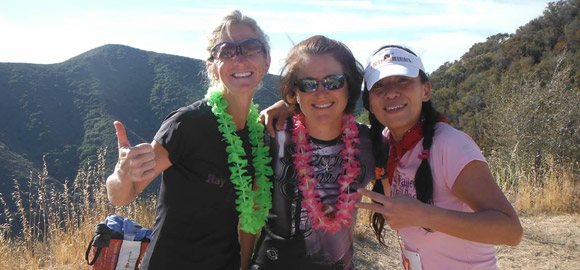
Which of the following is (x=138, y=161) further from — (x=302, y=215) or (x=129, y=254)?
(x=129, y=254)

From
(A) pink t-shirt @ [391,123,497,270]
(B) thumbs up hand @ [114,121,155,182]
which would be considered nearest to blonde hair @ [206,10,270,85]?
(B) thumbs up hand @ [114,121,155,182]

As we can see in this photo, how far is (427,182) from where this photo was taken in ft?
5.82

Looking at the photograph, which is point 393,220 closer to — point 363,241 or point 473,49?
point 363,241

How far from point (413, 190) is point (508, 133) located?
26.9ft

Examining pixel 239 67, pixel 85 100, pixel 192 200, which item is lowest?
pixel 192 200

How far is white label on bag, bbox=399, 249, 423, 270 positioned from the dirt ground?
8.97ft

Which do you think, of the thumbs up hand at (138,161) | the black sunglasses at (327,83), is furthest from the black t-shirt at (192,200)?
the black sunglasses at (327,83)

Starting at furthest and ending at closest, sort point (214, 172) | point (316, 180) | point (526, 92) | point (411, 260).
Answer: point (526, 92)
point (316, 180)
point (214, 172)
point (411, 260)

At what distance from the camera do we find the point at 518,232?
1.53 metres

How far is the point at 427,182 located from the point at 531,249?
402cm

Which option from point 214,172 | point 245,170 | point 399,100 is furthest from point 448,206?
point 214,172

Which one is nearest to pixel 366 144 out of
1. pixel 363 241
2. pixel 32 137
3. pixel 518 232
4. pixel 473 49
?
pixel 518 232

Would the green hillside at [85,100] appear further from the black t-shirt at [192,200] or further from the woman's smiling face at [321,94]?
the black t-shirt at [192,200]

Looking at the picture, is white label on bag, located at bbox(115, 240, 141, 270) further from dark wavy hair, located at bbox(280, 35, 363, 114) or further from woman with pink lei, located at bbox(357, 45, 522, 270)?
woman with pink lei, located at bbox(357, 45, 522, 270)
